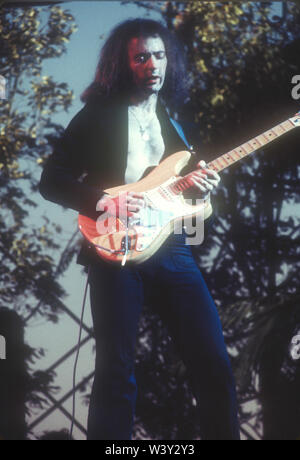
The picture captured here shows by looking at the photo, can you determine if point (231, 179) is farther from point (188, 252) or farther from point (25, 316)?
point (25, 316)

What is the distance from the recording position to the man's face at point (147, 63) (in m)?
2.19

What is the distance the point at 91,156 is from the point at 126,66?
0.42m

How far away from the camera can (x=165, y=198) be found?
2.01 m

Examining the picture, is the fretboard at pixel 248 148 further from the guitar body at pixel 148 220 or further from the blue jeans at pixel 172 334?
the blue jeans at pixel 172 334

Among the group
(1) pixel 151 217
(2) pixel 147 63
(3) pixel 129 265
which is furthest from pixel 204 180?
(2) pixel 147 63

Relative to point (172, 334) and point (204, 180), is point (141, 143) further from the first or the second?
point (172, 334)

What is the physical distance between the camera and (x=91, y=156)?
81.9 inches

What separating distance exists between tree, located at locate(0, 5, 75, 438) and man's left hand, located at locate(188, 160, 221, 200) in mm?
639

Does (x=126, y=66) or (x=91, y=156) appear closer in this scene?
(x=91, y=156)

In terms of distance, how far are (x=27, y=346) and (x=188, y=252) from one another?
80 centimetres

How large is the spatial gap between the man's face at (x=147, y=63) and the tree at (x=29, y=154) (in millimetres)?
335

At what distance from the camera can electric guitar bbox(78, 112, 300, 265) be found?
76.0 inches

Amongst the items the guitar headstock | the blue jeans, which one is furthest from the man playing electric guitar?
the guitar headstock
